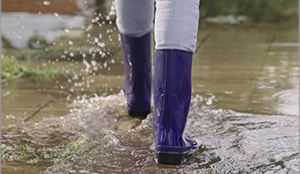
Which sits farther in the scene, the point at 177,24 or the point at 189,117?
the point at 189,117

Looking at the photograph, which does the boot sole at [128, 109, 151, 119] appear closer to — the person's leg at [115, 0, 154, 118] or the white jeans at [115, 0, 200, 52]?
the person's leg at [115, 0, 154, 118]

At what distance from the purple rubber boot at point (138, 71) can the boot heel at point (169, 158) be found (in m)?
0.58

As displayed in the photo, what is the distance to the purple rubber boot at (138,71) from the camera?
79.5 inches

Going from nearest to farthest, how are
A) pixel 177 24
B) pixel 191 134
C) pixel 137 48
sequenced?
1. pixel 177 24
2. pixel 191 134
3. pixel 137 48

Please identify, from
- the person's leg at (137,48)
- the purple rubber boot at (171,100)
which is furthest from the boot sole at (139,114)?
the purple rubber boot at (171,100)

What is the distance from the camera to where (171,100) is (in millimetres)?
1506

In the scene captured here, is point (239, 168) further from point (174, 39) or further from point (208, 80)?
point (208, 80)

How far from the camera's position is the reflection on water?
1.51 meters

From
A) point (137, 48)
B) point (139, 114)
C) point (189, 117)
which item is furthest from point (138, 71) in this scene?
point (189, 117)

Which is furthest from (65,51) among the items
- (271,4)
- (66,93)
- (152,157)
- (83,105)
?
(271,4)

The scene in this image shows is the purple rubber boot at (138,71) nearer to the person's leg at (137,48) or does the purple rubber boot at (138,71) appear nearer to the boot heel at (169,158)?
the person's leg at (137,48)

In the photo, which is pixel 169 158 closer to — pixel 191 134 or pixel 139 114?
pixel 191 134

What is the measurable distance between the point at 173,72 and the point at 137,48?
0.55 m

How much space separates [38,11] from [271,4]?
9.70ft
